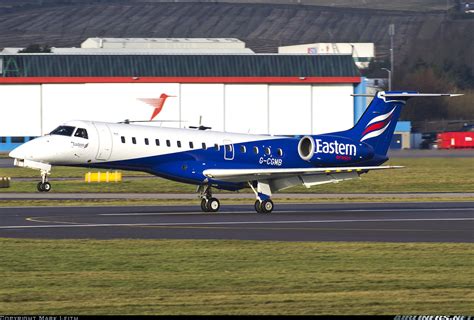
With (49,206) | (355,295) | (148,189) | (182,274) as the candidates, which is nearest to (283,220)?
(49,206)

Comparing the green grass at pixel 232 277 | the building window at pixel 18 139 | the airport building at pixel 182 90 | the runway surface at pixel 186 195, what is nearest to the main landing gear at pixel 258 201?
the runway surface at pixel 186 195

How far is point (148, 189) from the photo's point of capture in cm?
5356

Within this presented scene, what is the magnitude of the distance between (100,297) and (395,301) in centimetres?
497

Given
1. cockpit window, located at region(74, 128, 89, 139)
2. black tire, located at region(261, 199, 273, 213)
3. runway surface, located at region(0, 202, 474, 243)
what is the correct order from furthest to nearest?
black tire, located at region(261, 199, 273, 213), cockpit window, located at region(74, 128, 89, 139), runway surface, located at region(0, 202, 474, 243)

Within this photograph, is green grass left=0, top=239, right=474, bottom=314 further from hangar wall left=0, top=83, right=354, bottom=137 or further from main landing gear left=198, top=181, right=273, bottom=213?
hangar wall left=0, top=83, right=354, bottom=137

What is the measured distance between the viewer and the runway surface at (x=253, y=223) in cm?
2872

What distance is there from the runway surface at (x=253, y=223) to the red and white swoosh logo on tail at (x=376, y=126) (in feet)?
9.29

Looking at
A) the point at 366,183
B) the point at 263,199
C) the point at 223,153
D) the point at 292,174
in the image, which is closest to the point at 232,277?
the point at 292,174

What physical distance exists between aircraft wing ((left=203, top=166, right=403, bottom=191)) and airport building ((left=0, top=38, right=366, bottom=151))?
5918 centimetres

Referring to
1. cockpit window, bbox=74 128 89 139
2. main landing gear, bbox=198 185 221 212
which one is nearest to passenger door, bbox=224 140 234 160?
main landing gear, bbox=198 185 221 212

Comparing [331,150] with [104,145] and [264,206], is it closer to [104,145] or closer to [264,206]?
[264,206]

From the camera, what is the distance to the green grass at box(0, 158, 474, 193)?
53.4m

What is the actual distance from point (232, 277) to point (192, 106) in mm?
80459

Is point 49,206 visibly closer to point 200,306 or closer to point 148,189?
point 148,189
